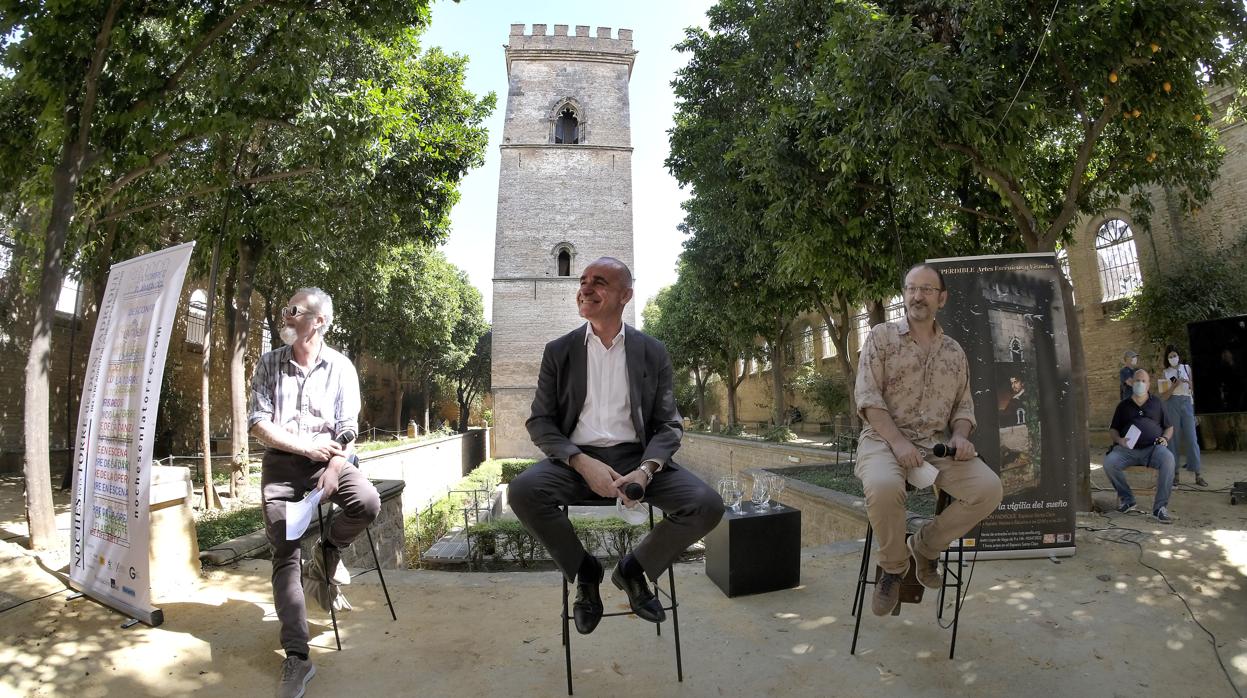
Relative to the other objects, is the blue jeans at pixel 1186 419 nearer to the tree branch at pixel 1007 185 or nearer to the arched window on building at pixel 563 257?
the tree branch at pixel 1007 185

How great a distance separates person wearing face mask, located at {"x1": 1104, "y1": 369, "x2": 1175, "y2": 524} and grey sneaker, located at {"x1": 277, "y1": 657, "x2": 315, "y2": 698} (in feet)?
24.0

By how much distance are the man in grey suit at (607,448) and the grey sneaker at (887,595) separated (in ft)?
3.07

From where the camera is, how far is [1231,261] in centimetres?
1308

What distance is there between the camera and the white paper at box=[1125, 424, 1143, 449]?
20.1ft

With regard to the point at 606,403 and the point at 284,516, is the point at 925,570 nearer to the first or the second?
the point at 606,403

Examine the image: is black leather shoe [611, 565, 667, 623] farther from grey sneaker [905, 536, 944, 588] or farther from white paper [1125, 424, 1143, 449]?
white paper [1125, 424, 1143, 449]

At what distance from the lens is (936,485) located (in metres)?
3.00

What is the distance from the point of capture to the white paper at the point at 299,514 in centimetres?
292

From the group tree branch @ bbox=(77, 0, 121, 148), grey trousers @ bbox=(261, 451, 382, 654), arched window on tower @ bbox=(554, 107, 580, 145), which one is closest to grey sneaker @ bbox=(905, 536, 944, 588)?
grey trousers @ bbox=(261, 451, 382, 654)

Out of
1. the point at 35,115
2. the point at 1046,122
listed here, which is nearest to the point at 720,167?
the point at 1046,122

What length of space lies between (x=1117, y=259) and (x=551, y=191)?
20334 mm

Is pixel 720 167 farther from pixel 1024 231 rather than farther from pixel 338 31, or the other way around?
pixel 338 31

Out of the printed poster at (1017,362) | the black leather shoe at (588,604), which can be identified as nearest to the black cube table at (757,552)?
the black leather shoe at (588,604)

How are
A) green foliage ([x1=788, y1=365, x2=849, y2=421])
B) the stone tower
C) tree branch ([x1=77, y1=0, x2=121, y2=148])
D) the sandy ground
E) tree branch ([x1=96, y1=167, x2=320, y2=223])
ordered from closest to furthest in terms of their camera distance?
the sandy ground
tree branch ([x1=77, y1=0, x2=121, y2=148])
tree branch ([x1=96, y1=167, x2=320, y2=223])
green foliage ([x1=788, y1=365, x2=849, y2=421])
the stone tower
